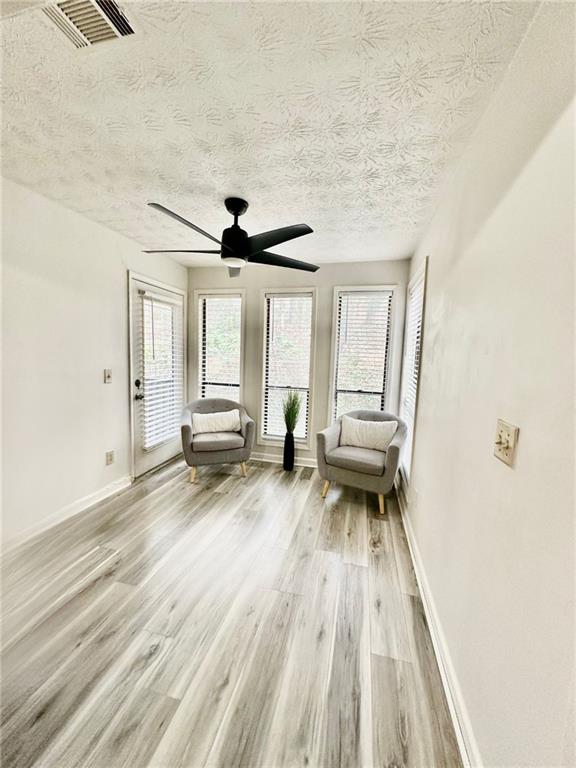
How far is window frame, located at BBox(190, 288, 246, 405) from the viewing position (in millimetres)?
3881

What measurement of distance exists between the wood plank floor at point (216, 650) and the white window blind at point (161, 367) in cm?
122

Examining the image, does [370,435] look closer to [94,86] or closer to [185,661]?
[185,661]

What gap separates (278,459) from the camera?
13.0ft

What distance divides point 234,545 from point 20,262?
98.9 inches

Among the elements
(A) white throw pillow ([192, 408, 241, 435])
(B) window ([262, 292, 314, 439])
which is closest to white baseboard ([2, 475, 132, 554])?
(A) white throw pillow ([192, 408, 241, 435])

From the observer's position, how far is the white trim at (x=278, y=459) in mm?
3842

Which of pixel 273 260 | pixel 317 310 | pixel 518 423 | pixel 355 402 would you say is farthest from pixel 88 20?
pixel 355 402

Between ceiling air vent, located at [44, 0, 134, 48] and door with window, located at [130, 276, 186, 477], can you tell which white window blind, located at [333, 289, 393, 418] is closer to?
door with window, located at [130, 276, 186, 477]

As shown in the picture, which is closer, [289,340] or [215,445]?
[215,445]

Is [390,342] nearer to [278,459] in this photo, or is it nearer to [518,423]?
[278,459]

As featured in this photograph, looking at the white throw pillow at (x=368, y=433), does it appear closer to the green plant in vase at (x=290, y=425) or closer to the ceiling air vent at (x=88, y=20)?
the green plant in vase at (x=290, y=425)

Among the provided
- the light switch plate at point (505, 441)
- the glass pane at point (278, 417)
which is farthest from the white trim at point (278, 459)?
the light switch plate at point (505, 441)

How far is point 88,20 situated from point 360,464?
9.58 ft

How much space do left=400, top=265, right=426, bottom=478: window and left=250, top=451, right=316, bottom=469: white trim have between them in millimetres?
1182
